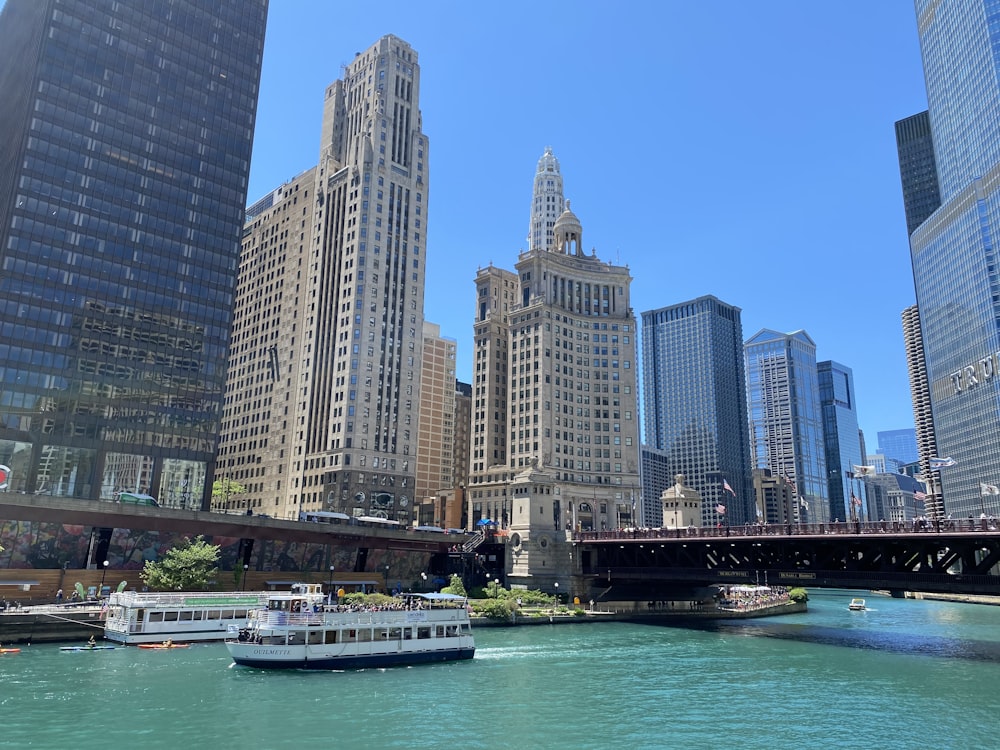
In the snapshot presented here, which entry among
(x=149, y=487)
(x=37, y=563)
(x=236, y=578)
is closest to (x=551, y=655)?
(x=236, y=578)

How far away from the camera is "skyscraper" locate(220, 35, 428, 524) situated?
A: 524 ft

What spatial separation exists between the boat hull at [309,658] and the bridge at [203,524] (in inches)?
1615

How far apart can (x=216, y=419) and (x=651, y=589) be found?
80.8 m

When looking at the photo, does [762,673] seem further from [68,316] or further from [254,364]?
[254,364]

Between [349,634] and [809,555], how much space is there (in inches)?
2342

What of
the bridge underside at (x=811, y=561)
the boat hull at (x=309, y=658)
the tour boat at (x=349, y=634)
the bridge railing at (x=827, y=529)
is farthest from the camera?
the bridge underside at (x=811, y=561)

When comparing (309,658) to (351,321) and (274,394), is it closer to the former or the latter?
(351,321)

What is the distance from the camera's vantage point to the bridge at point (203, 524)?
89188 millimetres

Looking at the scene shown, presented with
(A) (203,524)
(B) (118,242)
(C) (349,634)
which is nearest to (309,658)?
(C) (349,634)

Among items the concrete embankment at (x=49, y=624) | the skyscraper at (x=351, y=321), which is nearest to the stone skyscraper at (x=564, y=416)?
the skyscraper at (x=351, y=321)

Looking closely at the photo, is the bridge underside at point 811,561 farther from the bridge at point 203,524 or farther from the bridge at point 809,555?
the bridge at point 203,524

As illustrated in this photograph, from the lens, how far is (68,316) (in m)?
118

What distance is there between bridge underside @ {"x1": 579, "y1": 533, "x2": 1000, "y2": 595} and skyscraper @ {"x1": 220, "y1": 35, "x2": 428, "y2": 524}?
5315 cm

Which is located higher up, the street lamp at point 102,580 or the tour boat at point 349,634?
the street lamp at point 102,580
